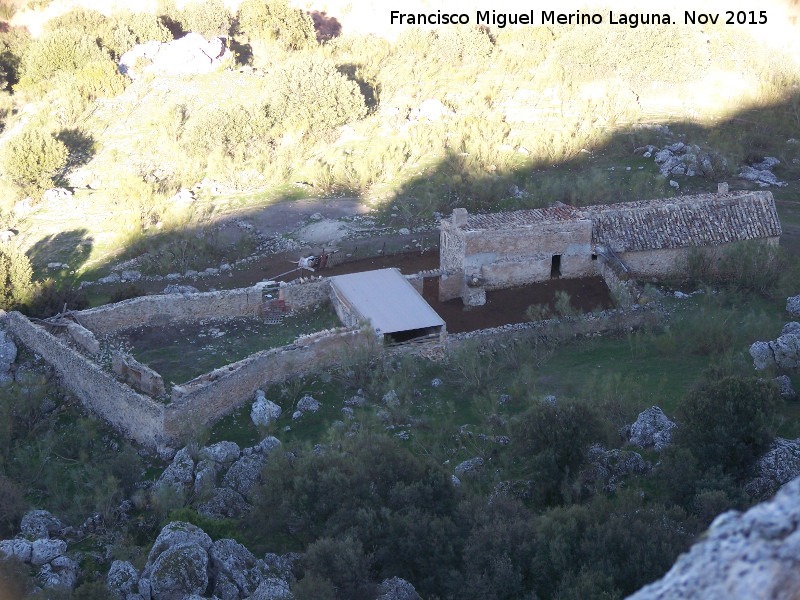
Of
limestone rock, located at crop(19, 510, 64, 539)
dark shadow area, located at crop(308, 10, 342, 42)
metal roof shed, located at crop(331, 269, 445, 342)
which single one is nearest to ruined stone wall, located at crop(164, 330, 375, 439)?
metal roof shed, located at crop(331, 269, 445, 342)

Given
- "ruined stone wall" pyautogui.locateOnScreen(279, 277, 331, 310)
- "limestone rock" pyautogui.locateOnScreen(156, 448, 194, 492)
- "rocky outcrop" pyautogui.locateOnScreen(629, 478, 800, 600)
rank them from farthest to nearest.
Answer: "ruined stone wall" pyautogui.locateOnScreen(279, 277, 331, 310) < "limestone rock" pyautogui.locateOnScreen(156, 448, 194, 492) < "rocky outcrop" pyautogui.locateOnScreen(629, 478, 800, 600)

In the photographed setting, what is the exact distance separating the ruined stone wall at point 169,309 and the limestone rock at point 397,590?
10.8m

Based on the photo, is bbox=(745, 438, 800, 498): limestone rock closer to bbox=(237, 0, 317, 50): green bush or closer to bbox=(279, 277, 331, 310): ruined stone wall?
bbox=(279, 277, 331, 310): ruined stone wall

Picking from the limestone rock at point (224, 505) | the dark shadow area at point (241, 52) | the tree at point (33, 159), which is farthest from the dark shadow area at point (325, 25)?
the limestone rock at point (224, 505)

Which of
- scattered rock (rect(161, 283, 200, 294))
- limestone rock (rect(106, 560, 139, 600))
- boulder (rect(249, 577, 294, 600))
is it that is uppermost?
limestone rock (rect(106, 560, 139, 600))

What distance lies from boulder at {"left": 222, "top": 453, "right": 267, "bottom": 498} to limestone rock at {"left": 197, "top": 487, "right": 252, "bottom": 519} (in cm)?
22

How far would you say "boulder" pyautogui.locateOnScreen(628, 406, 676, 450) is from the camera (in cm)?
1514

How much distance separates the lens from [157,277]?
24922mm

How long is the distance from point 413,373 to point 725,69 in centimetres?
2440

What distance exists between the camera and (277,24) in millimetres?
44000

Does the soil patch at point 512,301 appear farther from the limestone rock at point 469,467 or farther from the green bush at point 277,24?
the green bush at point 277,24

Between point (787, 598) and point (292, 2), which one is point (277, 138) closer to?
point (292, 2)

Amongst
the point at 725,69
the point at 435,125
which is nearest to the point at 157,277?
the point at 435,125

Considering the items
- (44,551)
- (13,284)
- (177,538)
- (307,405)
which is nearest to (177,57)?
(13,284)
